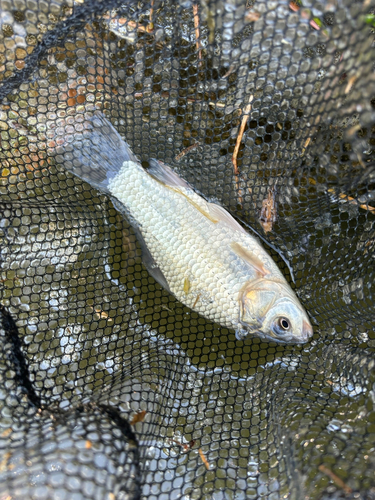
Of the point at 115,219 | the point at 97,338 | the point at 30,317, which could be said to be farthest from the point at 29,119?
the point at 97,338

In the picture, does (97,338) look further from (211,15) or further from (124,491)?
(211,15)

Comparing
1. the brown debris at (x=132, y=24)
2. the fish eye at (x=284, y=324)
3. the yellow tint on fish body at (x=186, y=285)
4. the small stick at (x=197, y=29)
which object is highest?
the small stick at (x=197, y=29)

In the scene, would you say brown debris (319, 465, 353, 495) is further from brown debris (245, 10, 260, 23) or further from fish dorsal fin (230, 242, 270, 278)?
brown debris (245, 10, 260, 23)

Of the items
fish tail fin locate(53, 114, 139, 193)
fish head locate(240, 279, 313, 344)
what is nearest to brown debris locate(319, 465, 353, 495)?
fish head locate(240, 279, 313, 344)

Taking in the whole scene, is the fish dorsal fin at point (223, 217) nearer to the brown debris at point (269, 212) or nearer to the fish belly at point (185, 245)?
the fish belly at point (185, 245)

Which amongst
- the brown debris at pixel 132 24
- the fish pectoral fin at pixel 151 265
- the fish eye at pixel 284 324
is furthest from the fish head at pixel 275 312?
the brown debris at pixel 132 24

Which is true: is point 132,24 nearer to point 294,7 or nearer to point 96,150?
point 96,150
